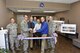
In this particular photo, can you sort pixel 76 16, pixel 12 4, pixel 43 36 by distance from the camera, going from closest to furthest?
1. pixel 43 36
2. pixel 12 4
3. pixel 76 16

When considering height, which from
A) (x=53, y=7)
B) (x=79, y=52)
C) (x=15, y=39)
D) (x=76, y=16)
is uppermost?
(x=53, y=7)

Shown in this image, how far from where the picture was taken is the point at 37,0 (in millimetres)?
7664

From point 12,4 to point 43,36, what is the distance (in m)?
3.42

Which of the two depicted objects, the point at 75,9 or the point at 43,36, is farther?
the point at 75,9

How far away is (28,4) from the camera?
26.1ft

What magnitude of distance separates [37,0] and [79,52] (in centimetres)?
386

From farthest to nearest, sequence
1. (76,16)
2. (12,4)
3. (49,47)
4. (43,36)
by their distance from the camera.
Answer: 1. (76,16)
2. (12,4)
3. (49,47)
4. (43,36)

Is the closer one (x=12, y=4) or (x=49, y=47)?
(x=49, y=47)

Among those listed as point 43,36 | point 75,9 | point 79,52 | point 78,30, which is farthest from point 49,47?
point 75,9

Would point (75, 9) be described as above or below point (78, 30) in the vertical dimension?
above

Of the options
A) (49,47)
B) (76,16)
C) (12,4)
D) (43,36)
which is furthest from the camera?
(76,16)

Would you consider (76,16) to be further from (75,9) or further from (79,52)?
(79,52)

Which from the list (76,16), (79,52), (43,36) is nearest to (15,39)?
(43,36)

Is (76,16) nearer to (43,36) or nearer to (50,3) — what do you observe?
(50,3)
